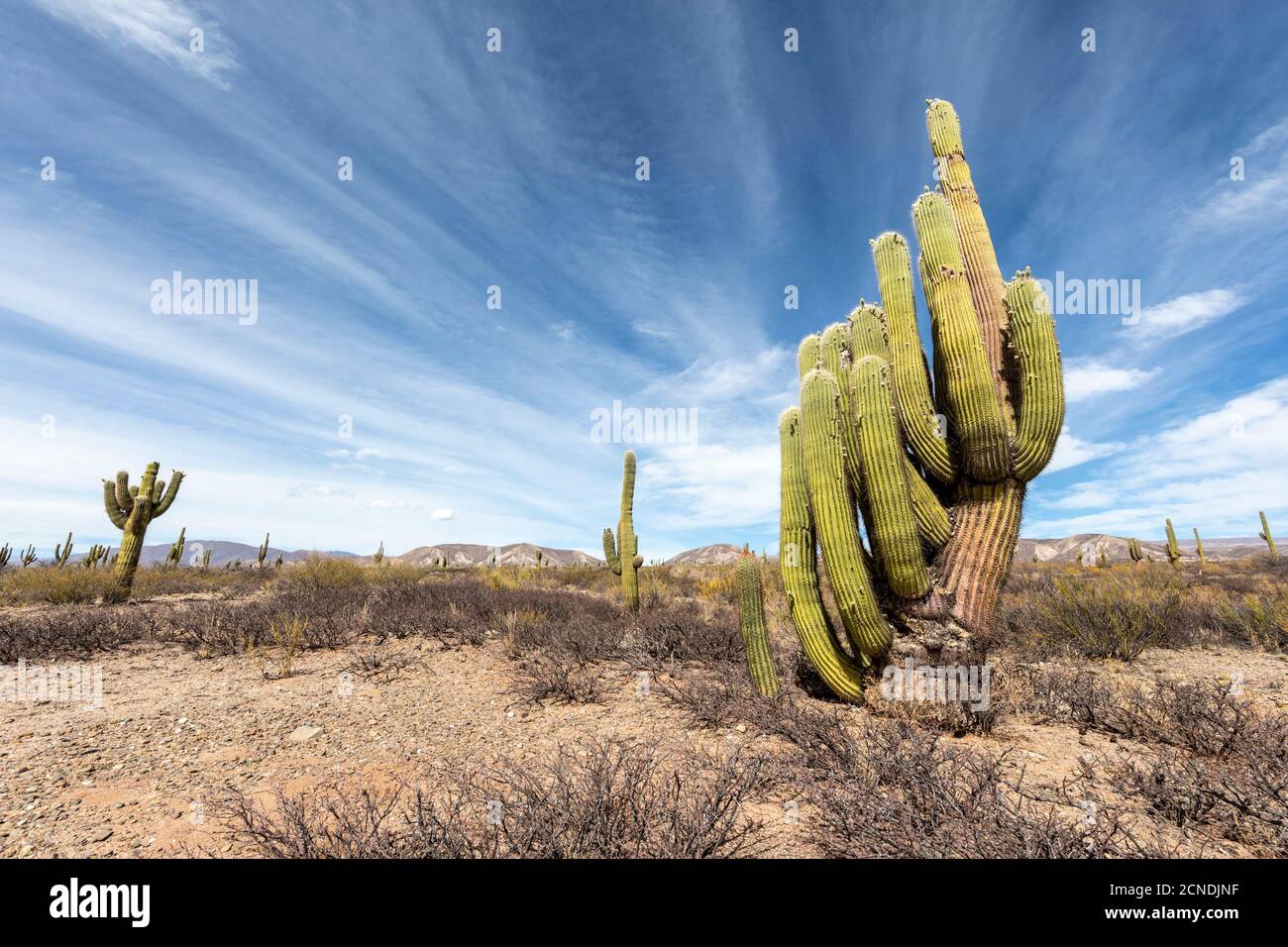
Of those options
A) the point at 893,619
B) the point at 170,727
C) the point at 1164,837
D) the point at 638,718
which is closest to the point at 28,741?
the point at 170,727

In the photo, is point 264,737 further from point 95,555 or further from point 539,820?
point 95,555

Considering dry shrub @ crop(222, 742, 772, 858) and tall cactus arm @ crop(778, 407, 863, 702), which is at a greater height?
tall cactus arm @ crop(778, 407, 863, 702)

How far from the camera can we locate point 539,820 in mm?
2588

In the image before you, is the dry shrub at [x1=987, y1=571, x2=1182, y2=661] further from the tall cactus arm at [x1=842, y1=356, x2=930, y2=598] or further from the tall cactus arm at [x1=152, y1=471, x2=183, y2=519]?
the tall cactus arm at [x1=152, y1=471, x2=183, y2=519]

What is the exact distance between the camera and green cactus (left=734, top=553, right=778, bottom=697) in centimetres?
513

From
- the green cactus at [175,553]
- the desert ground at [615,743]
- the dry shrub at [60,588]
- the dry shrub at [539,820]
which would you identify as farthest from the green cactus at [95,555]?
the dry shrub at [539,820]

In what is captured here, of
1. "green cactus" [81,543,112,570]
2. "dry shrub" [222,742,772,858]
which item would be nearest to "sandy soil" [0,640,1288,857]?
"dry shrub" [222,742,772,858]

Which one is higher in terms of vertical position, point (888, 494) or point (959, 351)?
point (959, 351)

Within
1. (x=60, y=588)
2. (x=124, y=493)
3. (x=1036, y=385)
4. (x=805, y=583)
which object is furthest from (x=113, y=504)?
(x=1036, y=385)

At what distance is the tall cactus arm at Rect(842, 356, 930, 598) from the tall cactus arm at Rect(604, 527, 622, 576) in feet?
23.4

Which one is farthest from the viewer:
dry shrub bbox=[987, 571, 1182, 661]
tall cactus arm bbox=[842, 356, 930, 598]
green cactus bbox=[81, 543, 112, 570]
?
green cactus bbox=[81, 543, 112, 570]

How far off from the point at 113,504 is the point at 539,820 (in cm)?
1684
